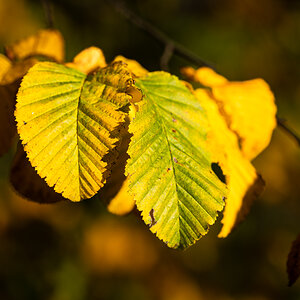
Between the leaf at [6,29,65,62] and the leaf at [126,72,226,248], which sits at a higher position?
the leaf at [126,72,226,248]

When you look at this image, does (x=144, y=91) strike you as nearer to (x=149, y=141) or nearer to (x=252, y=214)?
(x=149, y=141)

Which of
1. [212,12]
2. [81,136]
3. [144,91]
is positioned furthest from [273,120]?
[212,12]

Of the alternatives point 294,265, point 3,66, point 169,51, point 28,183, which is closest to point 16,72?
point 3,66

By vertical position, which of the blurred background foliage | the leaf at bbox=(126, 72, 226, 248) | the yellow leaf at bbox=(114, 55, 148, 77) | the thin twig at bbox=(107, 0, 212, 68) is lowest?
the blurred background foliage

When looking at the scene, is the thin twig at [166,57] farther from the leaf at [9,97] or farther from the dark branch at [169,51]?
the leaf at [9,97]

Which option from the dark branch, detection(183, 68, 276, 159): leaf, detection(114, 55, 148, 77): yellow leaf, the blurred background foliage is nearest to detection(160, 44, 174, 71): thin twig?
the dark branch

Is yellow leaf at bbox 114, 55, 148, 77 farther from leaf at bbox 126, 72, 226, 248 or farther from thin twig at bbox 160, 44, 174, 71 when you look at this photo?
thin twig at bbox 160, 44, 174, 71
